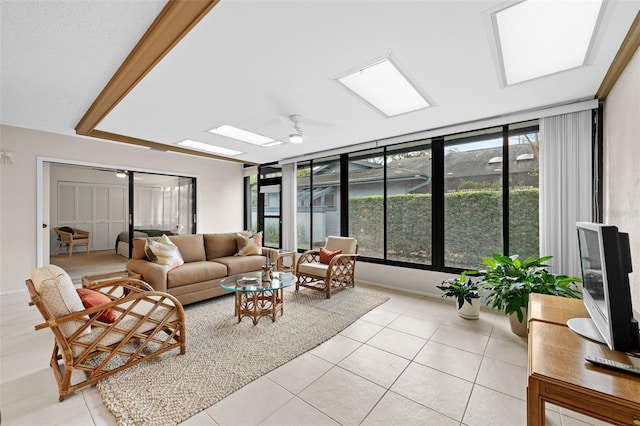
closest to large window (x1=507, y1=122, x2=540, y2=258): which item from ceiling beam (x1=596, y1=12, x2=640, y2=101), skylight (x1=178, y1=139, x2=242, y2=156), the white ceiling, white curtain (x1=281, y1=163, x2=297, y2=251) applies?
the white ceiling

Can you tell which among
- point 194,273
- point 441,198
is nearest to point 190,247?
point 194,273

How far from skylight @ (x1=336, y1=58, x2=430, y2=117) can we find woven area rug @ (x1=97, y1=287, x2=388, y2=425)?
2512mm

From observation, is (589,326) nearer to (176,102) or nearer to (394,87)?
(394,87)

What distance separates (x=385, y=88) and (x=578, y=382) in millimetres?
2497

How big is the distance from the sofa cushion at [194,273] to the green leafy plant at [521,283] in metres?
3.37

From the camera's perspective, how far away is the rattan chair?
467 centimetres

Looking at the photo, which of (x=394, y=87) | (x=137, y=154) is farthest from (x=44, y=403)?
(x=137, y=154)

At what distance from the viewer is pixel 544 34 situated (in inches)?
69.1

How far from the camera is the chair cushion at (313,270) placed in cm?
389

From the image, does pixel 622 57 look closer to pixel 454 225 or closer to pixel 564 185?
pixel 564 185

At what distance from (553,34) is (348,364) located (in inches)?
113

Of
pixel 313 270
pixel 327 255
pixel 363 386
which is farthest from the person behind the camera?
pixel 327 255

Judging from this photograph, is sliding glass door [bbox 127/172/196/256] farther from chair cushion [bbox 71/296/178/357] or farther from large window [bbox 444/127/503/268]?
large window [bbox 444/127/503/268]

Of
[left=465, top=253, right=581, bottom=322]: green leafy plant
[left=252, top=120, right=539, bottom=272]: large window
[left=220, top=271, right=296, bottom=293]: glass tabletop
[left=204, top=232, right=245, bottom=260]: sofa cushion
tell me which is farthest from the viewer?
[left=204, top=232, right=245, bottom=260]: sofa cushion
